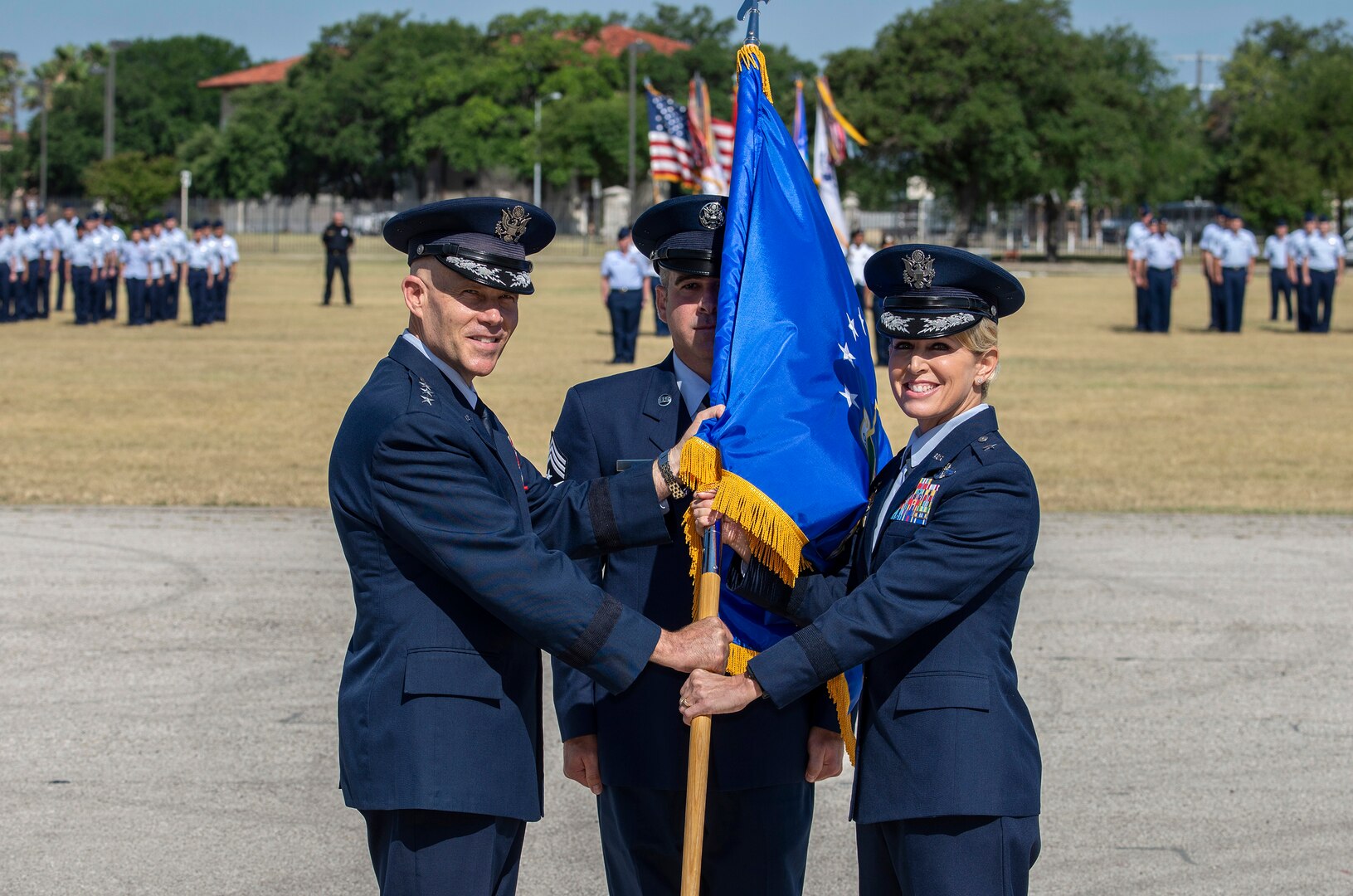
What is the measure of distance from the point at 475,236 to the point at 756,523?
877mm

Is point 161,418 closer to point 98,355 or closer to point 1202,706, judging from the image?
point 98,355

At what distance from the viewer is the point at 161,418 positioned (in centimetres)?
1527

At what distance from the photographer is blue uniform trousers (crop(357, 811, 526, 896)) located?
319cm

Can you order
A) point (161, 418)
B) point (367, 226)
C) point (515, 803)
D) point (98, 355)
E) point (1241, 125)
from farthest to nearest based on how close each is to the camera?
point (367, 226)
point (1241, 125)
point (98, 355)
point (161, 418)
point (515, 803)

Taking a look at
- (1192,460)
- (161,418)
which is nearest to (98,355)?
(161,418)

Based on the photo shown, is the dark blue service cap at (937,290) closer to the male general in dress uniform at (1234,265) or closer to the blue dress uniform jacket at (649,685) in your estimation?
the blue dress uniform jacket at (649,685)

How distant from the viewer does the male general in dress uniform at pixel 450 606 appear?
10.3ft

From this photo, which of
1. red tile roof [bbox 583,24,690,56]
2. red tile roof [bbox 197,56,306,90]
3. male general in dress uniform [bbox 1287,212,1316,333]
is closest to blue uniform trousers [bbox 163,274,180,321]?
male general in dress uniform [bbox 1287,212,1316,333]

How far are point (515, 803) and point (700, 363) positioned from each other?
3.78 ft

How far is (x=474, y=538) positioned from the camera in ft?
10.2

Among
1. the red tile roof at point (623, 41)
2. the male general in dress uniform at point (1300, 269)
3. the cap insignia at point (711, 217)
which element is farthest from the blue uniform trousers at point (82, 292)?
the red tile roof at point (623, 41)

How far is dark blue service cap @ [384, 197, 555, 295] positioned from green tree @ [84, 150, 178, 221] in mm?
71623

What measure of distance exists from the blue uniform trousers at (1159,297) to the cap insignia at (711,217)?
25.2m

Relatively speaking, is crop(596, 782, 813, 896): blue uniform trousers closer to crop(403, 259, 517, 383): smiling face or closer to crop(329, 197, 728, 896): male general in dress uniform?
crop(329, 197, 728, 896): male general in dress uniform
